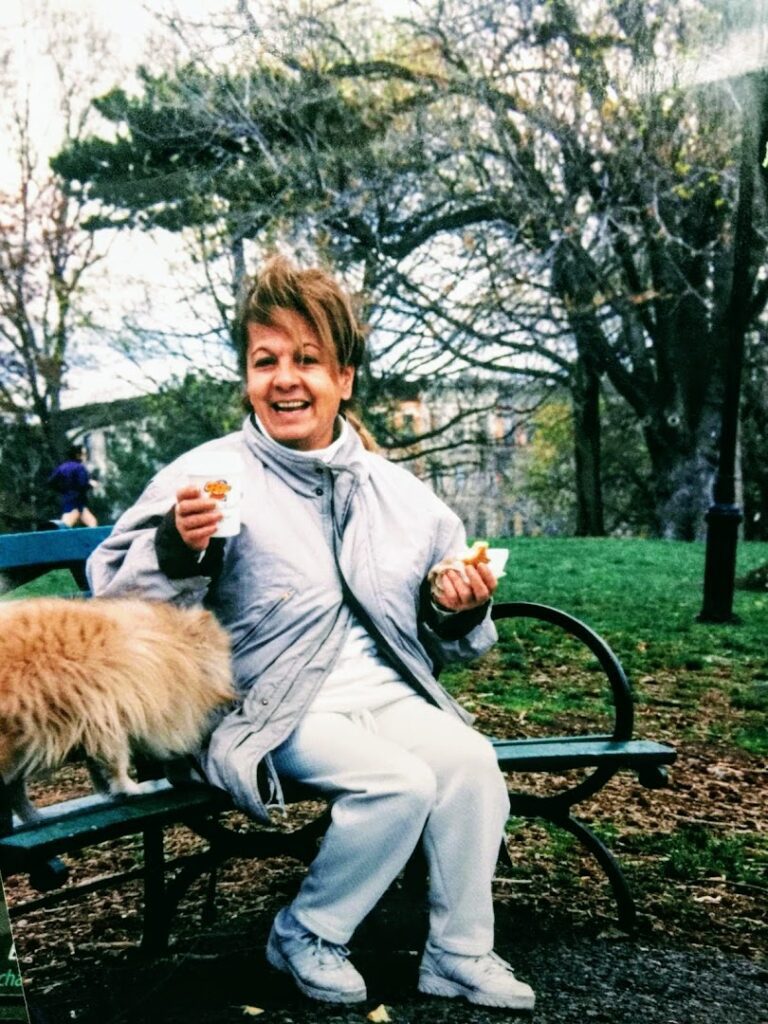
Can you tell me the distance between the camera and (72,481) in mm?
1394

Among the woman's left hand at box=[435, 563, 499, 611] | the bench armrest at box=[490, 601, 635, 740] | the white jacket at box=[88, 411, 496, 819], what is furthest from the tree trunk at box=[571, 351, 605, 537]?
the woman's left hand at box=[435, 563, 499, 611]

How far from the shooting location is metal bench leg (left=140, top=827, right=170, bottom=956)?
1560 millimetres

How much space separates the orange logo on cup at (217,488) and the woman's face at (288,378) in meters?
0.30

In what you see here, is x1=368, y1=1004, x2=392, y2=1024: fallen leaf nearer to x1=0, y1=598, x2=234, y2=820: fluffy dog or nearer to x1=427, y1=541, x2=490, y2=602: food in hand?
x1=0, y1=598, x2=234, y2=820: fluffy dog

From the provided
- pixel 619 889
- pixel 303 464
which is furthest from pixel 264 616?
pixel 619 889

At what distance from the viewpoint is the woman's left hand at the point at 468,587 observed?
1.50 m

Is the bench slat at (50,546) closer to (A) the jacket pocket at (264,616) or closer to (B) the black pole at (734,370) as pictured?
(A) the jacket pocket at (264,616)

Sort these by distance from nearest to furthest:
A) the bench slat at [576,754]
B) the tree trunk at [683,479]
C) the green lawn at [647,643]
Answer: the bench slat at [576,754] < the tree trunk at [683,479] < the green lawn at [647,643]

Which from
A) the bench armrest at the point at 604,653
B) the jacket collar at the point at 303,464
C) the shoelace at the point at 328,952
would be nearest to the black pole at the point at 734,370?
the bench armrest at the point at 604,653

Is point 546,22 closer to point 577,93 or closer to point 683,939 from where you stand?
point 577,93

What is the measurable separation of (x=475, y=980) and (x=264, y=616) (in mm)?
552

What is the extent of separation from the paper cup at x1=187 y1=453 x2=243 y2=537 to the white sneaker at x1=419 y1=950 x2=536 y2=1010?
2.10 ft

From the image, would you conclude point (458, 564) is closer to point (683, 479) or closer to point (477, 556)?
point (477, 556)

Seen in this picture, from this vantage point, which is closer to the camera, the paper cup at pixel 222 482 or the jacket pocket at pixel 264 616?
the paper cup at pixel 222 482
